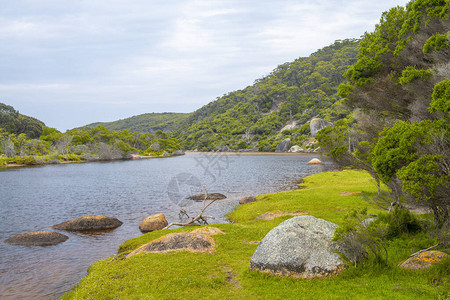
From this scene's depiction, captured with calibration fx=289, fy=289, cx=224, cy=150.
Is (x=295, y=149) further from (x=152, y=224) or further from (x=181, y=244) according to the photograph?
(x=181, y=244)

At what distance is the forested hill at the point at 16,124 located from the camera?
157750mm

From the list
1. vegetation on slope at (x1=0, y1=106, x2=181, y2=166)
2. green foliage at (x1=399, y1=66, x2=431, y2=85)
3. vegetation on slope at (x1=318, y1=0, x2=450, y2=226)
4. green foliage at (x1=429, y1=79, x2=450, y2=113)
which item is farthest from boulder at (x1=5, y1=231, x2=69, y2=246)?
vegetation on slope at (x1=0, y1=106, x2=181, y2=166)

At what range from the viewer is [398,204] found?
21438 millimetres

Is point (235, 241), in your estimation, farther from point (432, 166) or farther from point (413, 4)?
point (413, 4)

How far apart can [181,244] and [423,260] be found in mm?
14273

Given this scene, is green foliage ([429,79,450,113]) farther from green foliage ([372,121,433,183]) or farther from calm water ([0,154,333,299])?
calm water ([0,154,333,299])

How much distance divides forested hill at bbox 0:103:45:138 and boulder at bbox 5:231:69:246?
518ft

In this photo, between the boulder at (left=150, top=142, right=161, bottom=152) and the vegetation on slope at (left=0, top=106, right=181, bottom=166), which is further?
the boulder at (left=150, top=142, right=161, bottom=152)

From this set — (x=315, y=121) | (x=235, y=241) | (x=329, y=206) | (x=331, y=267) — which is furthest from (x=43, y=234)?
(x=315, y=121)

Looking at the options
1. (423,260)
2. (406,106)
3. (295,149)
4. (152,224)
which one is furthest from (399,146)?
(295,149)

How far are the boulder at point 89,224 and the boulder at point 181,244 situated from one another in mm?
13633

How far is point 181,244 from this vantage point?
20.3 meters

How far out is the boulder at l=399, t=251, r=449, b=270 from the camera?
45.8 feet

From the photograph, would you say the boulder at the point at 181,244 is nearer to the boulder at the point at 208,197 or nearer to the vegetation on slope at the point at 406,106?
the vegetation on slope at the point at 406,106
